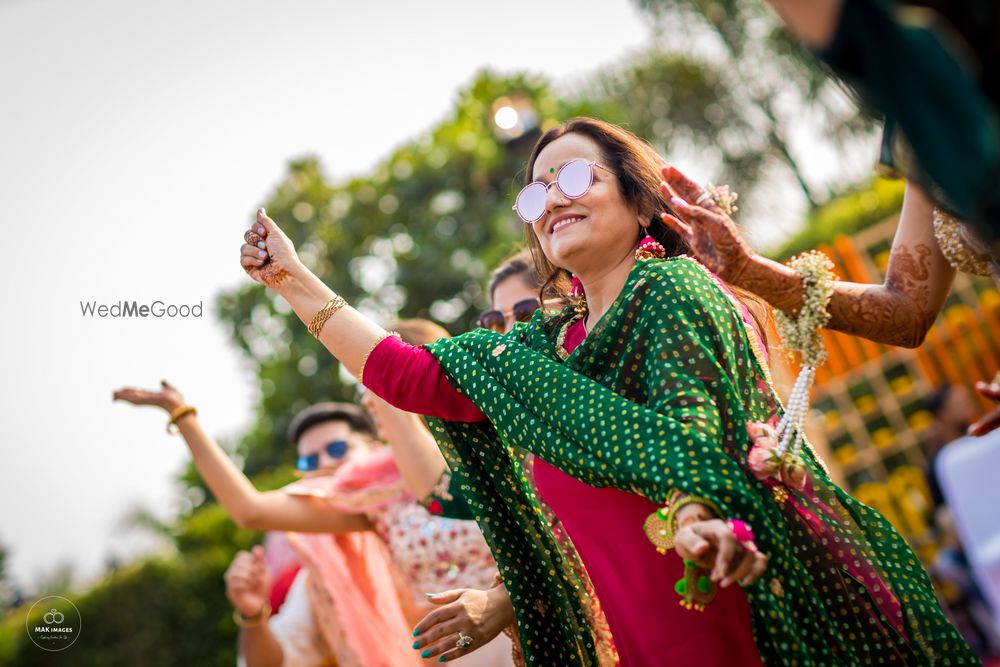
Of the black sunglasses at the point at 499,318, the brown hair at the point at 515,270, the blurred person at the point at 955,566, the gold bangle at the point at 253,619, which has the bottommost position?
the blurred person at the point at 955,566

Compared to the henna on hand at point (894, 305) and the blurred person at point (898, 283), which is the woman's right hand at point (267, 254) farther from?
the henna on hand at point (894, 305)

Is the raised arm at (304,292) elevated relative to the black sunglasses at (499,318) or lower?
lower

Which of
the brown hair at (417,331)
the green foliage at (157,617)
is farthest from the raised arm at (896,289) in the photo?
the green foliage at (157,617)

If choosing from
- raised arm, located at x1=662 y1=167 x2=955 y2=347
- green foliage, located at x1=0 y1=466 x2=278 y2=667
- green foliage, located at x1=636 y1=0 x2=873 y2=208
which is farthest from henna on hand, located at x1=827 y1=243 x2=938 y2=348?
green foliage, located at x1=636 y1=0 x2=873 y2=208

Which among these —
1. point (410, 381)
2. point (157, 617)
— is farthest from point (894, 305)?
point (157, 617)

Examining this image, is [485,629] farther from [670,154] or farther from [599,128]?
[670,154]

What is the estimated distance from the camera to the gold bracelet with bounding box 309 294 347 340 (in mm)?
2340

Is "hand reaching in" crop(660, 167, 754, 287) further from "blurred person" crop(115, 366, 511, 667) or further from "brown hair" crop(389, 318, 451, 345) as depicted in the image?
"brown hair" crop(389, 318, 451, 345)

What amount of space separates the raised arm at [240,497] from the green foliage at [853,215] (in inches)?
255

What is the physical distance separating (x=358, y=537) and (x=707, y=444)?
294cm

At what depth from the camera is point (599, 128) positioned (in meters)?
2.45

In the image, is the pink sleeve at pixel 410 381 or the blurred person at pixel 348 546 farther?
the blurred person at pixel 348 546

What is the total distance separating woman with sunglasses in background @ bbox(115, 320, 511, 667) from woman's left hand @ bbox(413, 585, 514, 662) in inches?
41.6

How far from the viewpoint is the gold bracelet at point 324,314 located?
2.34 meters
